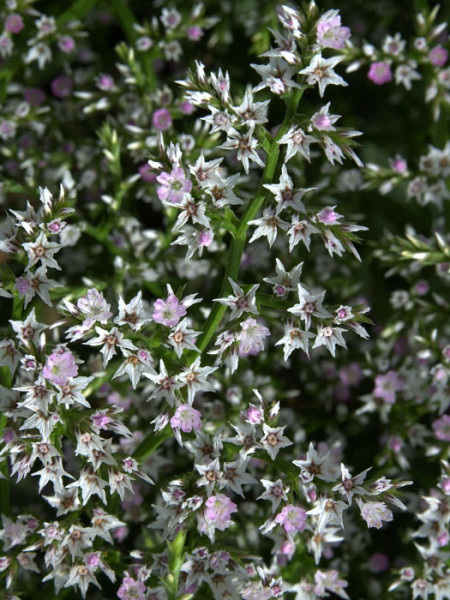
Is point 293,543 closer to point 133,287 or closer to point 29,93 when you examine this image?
point 133,287

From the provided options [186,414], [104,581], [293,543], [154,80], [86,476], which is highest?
[154,80]

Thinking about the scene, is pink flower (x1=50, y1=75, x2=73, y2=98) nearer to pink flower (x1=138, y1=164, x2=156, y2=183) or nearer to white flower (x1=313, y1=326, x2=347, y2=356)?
pink flower (x1=138, y1=164, x2=156, y2=183)

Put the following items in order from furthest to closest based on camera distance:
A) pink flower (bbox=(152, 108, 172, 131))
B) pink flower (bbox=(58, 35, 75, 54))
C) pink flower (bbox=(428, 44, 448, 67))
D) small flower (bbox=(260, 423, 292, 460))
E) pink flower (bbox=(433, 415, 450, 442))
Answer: pink flower (bbox=(58, 35, 75, 54))
pink flower (bbox=(428, 44, 448, 67))
pink flower (bbox=(152, 108, 172, 131))
pink flower (bbox=(433, 415, 450, 442))
small flower (bbox=(260, 423, 292, 460))

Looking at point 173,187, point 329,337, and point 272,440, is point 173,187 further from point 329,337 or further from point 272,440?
point 272,440

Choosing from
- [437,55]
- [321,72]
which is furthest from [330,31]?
[437,55]

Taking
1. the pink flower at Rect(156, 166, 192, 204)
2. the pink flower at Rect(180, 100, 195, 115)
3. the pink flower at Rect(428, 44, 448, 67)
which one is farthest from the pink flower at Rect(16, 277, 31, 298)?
the pink flower at Rect(428, 44, 448, 67)

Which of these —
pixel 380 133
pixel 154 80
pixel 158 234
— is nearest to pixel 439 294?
pixel 380 133

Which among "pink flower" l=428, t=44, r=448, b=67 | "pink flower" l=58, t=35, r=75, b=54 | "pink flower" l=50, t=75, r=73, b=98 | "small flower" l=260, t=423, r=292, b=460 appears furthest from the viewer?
→ "pink flower" l=50, t=75, r=73, b=98
